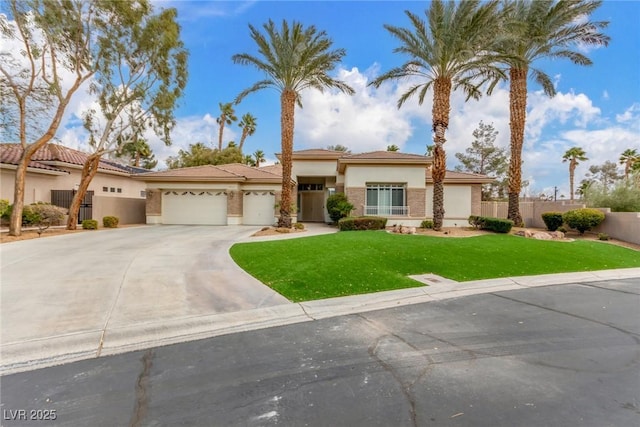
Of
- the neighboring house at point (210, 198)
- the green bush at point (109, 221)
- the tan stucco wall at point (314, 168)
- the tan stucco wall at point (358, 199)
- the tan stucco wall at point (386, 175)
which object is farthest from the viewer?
the tan stucco wall at point (314, 168)

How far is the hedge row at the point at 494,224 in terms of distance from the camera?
1717 centimetres

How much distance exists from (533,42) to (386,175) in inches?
423

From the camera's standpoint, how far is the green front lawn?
8.15 metres

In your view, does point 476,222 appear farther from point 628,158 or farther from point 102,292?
point 628,158

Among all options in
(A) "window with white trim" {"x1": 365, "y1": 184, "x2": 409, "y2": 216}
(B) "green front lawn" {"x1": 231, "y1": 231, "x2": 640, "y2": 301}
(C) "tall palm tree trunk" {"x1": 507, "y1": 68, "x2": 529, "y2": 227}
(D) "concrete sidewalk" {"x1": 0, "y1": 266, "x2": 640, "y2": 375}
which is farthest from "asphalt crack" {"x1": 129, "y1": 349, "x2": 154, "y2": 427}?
(C) "tall palm tree trunk" {"x1": 507, "y1": 68, "x2": 529, "y2": 227}

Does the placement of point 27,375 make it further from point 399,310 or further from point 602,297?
point 602,297

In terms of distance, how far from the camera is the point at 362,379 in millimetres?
3773

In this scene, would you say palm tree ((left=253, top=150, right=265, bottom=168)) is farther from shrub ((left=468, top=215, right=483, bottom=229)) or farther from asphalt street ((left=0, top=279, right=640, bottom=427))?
asphalt street ((left=0, top=279, right=640, bottom=427))

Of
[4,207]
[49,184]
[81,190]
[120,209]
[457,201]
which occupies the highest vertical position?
[49,184]

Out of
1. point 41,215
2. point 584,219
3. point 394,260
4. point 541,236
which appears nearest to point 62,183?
point 41,215

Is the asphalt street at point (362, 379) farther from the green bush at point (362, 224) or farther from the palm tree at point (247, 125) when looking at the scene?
the palm tree at point (247, 125)

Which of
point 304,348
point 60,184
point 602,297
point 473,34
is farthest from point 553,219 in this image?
point 60,184

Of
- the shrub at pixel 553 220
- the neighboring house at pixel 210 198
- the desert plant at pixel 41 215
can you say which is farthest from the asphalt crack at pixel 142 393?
the shrub at pixel 553 220

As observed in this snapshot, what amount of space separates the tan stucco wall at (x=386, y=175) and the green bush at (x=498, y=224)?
4844 millimetres
